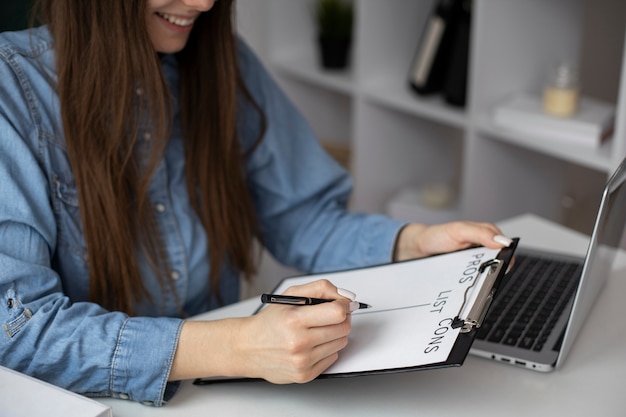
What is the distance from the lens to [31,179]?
108 cm

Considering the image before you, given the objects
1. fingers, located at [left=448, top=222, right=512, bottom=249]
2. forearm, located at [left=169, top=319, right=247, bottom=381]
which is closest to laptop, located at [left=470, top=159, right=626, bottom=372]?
fingers, located at [left=448, top=222, right=512, bottom=249]

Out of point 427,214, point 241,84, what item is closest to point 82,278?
point 241,84

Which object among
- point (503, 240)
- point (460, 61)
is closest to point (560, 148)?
point (460, 61)

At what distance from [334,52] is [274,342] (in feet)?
→ 5.58

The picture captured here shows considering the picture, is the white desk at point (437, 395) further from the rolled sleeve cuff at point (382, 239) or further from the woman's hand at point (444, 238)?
the rolled sleeve cuff at point (382, 239)

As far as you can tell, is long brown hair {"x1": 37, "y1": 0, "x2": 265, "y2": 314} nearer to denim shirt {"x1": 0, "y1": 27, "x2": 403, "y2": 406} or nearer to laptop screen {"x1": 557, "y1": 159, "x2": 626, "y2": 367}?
denim shirt {"x1": 0, "y1": 27, "x2": 403, "y2": 406}

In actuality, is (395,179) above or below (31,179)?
below

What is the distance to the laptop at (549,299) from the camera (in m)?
1.04

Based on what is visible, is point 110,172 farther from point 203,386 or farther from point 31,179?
point 203,386

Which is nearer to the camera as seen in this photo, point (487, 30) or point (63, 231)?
point (63, 231)

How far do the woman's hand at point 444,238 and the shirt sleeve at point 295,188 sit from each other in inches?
3.8

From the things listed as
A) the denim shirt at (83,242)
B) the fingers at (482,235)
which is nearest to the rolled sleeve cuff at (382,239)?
the denim shirt at (83,242)

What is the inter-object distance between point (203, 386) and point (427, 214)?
140 cm

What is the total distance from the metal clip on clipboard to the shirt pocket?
0.52 meters
